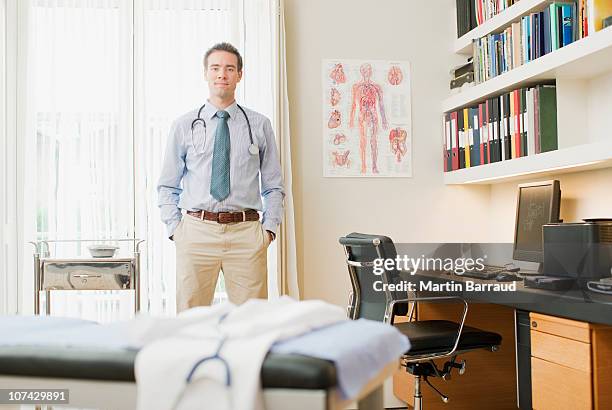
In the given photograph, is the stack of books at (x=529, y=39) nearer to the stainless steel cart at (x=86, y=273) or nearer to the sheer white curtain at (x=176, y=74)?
the sheer white curtain at (x=176, y=74)

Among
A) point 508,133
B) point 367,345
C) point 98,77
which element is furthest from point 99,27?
point 367,345

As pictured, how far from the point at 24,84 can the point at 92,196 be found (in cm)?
70

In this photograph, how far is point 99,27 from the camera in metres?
4.10

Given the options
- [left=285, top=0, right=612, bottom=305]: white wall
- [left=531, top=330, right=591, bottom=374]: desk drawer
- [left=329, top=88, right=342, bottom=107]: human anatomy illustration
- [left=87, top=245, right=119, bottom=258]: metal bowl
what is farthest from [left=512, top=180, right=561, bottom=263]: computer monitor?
[left=87, top=245, right=119, bottom=258]: metal bowl

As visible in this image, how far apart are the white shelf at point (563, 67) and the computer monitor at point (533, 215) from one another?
0.50 meters

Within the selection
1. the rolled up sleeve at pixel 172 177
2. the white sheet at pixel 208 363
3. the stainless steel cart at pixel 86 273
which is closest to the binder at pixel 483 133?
the rolled up sleeve at pixel 172 177

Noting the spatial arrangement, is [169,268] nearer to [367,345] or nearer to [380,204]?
[380,204]

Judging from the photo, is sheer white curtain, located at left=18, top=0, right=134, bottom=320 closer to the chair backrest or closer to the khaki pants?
the khaki pants

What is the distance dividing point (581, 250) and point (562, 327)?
34 cm

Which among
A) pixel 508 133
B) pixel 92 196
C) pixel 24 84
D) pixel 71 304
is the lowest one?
pixel 71 304

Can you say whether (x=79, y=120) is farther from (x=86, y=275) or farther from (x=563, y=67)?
(x=563, y=67)

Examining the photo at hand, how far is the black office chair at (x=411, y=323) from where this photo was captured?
313cm

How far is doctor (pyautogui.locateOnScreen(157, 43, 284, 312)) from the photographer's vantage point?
3.52 meters

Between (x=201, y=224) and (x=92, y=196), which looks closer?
(x=201, y=224)
